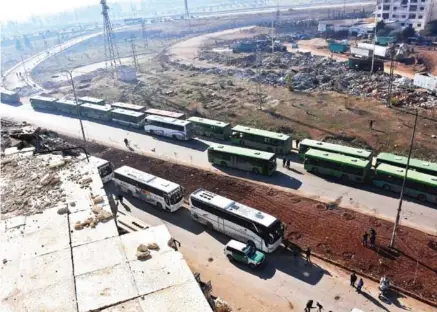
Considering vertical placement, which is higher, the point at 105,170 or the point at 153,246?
the point at 153,246

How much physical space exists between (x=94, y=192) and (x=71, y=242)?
452cm

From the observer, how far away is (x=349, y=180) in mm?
38125

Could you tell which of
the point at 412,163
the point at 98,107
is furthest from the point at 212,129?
the point at 412,163

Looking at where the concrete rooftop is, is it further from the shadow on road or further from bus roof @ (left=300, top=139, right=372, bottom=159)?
bus roof @ (left=300, top=139, right=372, bottom=159)

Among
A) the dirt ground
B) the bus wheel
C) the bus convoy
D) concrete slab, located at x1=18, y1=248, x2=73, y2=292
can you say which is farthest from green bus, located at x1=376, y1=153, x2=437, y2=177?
concrete slab, located at x1=18, y1=248, x2=73, y2=292

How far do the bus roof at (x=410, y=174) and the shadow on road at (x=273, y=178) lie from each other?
27.1 ft

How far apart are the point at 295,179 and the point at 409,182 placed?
10910 mm

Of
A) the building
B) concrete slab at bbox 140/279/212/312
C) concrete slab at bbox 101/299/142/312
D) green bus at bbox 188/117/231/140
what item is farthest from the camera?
the building

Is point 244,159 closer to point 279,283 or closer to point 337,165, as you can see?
point 337,165

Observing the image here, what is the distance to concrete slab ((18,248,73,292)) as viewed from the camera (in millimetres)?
14297

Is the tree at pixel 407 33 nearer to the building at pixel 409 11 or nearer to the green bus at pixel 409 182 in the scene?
the building at pixel 409 11

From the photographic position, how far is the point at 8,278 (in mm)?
14578

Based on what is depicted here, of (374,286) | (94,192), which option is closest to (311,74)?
(374,286)

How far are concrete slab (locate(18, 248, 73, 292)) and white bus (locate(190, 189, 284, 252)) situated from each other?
15.4m
